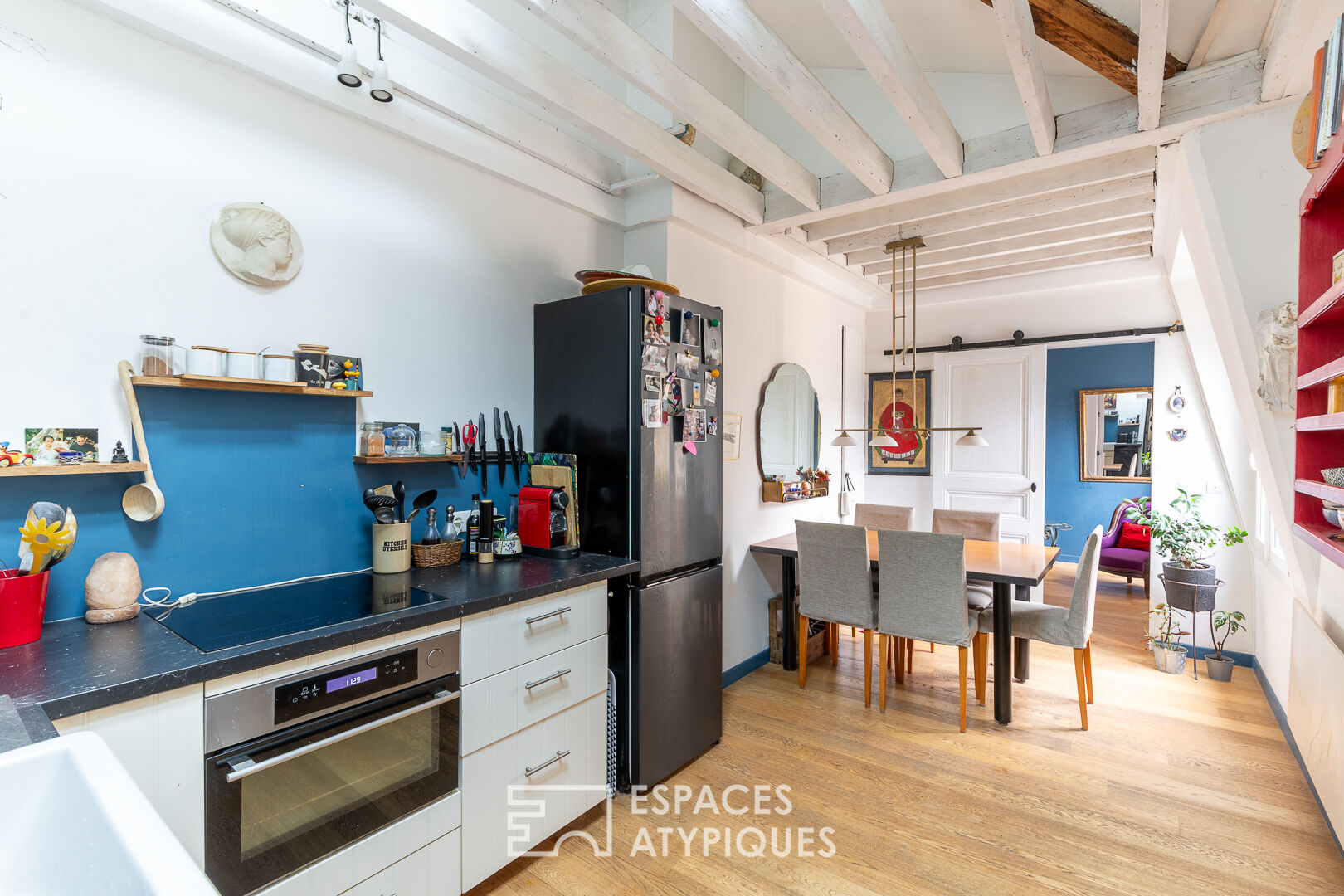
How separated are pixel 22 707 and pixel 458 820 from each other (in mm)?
1053

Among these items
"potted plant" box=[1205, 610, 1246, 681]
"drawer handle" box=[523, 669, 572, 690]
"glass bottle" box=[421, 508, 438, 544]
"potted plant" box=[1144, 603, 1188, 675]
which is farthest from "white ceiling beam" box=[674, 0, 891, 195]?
"potted plant" box=[1205, 610, 1246, 681]

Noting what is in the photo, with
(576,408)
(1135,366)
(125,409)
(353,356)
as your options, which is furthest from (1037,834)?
(1135,366)

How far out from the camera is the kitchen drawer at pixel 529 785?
5.83 feet

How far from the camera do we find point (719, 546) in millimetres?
2795

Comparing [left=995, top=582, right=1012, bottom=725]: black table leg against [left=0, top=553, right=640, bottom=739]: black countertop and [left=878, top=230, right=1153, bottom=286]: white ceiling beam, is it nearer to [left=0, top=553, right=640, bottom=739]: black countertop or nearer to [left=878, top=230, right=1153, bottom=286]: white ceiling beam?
[left=878, top=230, right=1153, bottom=286]: white ceiling beam

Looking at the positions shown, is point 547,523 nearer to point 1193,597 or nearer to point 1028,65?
point 1028,65

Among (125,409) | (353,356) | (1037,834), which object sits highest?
(353,356)

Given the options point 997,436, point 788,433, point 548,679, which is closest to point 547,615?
point 548,679

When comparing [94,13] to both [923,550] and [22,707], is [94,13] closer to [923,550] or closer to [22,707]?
[22,707]

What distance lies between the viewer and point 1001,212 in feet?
11.3

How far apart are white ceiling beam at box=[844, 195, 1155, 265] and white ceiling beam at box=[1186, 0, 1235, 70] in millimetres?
1043

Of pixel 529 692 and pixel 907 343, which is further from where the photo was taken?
pixel 907 343

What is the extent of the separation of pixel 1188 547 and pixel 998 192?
7.85 feet

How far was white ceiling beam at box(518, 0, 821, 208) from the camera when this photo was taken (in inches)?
72.8
